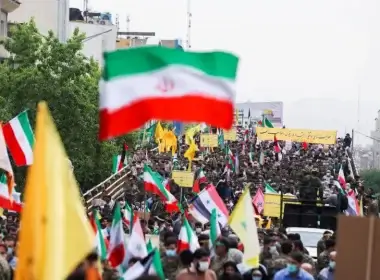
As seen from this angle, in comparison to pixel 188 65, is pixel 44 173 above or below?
below

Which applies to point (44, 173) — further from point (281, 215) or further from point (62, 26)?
point (62, 26)

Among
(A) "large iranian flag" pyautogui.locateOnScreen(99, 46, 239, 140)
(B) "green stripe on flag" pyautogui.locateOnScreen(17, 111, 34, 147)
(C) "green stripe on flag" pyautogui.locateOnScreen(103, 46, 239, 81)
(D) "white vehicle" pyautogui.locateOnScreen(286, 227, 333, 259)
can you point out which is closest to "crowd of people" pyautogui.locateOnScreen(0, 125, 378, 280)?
(D) "white vehicle" pyautogui.locateOnScreen(286, 227, 333, 259)

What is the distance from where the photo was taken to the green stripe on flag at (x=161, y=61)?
8398 millimetres

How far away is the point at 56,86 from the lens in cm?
3531

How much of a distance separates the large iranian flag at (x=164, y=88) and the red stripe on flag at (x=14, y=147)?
335 inches

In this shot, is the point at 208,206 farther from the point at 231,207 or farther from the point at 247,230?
the point at 231,207

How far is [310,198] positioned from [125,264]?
13216 mm

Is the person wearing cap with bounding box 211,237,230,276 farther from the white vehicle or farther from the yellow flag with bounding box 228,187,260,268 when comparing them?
the white vehicle

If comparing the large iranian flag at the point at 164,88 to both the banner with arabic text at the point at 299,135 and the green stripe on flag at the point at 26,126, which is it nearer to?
the green stripe on flag at the point at 26,126

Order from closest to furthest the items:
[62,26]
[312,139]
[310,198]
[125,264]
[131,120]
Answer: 1. [131,120]
2. [125,264]
3. [310,198]
4. [312,139]
5. [62,26]

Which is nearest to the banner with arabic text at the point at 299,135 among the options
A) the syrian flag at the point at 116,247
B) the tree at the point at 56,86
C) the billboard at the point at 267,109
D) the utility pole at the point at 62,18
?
the tree at the point at 56,86

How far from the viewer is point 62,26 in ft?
208

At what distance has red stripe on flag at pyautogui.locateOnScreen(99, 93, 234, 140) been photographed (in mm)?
8281

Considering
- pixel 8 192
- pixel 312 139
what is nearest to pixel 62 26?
pixel 312 139
